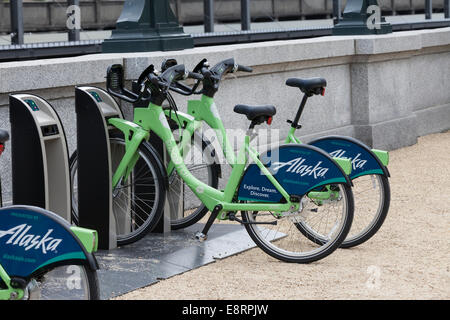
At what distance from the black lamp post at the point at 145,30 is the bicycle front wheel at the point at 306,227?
1903 millimetres

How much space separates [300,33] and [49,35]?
239 inches

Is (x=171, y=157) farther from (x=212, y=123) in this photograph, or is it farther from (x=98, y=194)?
(x=98, y=194)

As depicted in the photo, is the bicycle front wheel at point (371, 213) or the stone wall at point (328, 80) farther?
the stone wall at point (328, 80)

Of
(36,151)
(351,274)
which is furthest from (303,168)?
(36,151)

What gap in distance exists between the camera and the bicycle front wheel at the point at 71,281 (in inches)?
151

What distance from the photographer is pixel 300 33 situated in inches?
651

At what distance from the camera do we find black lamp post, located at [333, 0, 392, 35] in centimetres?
1041

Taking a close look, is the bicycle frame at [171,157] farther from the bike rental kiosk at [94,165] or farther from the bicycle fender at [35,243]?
the bicycle fender at [35,243]

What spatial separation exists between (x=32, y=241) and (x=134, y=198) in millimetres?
2353

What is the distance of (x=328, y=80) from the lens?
9461mm

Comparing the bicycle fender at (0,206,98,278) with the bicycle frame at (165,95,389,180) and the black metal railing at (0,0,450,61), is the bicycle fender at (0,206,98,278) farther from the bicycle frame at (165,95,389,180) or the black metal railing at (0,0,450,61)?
the black metal railing at (0,0,450,61)

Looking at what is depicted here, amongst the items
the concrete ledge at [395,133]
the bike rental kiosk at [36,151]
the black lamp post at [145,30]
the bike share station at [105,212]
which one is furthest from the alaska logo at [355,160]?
the concrete ledge at [395,133]
